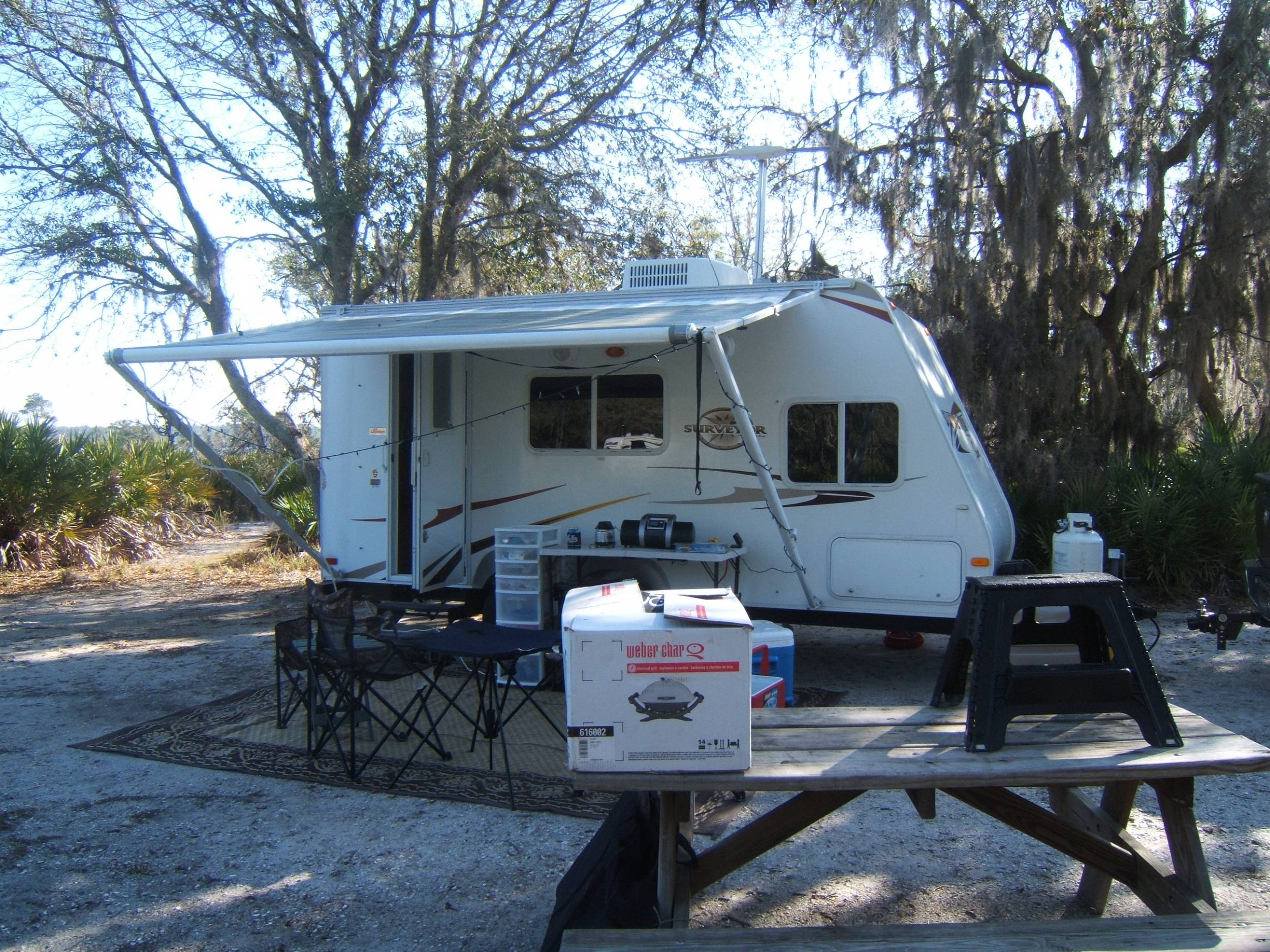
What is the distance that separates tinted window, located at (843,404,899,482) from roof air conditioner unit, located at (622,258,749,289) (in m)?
1.36

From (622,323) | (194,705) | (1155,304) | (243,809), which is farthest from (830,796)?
(1155,304)

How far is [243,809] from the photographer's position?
4512 mm

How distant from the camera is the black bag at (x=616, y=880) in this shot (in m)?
3.04

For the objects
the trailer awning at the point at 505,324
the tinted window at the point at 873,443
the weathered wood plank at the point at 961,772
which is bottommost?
the weathered wood plank at the point at 961,772

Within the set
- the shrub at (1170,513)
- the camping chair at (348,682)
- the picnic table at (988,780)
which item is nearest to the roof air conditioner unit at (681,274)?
the camping chair at (348,682)

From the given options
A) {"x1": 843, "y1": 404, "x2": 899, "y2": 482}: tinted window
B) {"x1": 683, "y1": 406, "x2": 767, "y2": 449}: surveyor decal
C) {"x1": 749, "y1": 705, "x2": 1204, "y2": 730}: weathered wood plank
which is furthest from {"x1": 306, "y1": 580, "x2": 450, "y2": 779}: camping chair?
→ {"x1": 843, "y1": 404, "x2": 899, "y2": 482}: tinted window

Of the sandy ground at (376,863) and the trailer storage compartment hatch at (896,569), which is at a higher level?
the trailer storage compartment hatch at (896,569)

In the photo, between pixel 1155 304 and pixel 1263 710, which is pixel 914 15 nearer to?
pixel 1155 304

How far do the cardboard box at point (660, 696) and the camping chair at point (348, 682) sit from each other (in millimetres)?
2458

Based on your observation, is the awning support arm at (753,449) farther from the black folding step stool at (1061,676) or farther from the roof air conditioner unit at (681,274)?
the black folding step stool at (1061,676)

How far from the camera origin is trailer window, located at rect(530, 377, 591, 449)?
7.27 metres

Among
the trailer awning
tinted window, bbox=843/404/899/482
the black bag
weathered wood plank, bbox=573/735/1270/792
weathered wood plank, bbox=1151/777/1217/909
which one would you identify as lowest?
the black bag

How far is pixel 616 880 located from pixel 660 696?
852 millimetres

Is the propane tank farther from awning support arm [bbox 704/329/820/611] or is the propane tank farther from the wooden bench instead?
the wooden bench
